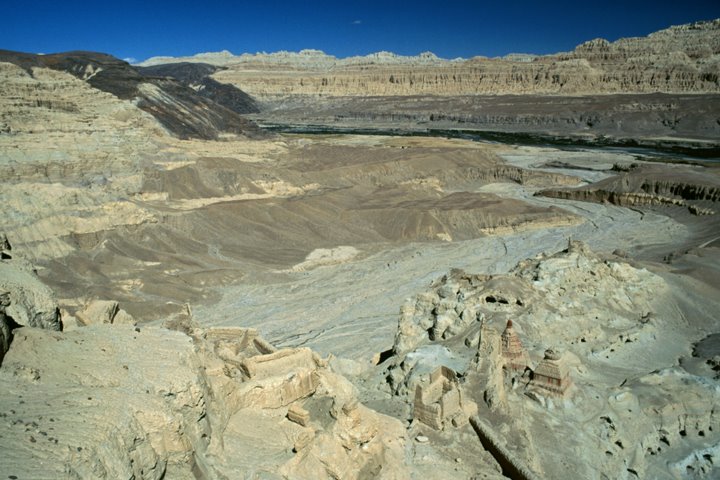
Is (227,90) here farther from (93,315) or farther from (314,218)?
(93,315)

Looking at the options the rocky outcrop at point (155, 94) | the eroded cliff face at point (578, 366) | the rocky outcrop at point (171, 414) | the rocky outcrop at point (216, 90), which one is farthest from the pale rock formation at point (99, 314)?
the rocky outcrop at point (216, 90)

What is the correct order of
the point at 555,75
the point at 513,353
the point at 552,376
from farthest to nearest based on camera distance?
the point at 555,75 → the point at 513,353 → the point at 552,376

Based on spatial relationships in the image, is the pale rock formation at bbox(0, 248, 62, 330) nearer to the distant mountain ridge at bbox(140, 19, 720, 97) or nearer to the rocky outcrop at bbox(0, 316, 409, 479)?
the rocky outcrop at bbox(0, 316, 409, 479)

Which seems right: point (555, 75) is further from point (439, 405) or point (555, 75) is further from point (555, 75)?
point (439, 405)

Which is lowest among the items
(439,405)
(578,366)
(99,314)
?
(578,366)

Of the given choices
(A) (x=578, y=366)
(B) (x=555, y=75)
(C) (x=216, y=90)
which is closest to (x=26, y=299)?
(A) (x=578, y=366)

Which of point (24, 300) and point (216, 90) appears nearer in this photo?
point (24, 300)

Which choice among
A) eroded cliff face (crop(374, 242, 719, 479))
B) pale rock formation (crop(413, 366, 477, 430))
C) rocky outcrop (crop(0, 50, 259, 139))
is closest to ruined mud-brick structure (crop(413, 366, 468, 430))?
pale rock formation (crop(413, 366, 477, 430))
